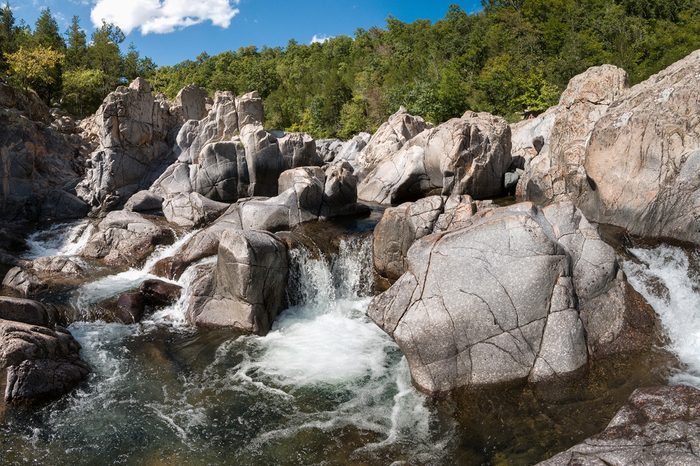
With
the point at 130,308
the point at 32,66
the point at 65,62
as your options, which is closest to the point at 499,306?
the point at 130,308

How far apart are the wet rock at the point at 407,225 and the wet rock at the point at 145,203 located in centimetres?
1476

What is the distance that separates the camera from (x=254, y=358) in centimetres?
1523

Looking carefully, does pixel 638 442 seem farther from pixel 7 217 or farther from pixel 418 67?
pixel 418 67

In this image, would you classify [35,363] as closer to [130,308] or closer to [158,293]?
[130,308]

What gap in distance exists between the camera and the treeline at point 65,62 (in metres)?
41.7

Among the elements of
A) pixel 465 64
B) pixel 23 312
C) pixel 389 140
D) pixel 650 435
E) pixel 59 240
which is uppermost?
pixel 465 64

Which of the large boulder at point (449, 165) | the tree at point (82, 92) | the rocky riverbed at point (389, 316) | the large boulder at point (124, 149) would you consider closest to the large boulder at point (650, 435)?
the rocky riverbed at point (389, 316)

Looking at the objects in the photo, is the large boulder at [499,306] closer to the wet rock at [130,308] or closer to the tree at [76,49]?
the wet rock at [130,308]

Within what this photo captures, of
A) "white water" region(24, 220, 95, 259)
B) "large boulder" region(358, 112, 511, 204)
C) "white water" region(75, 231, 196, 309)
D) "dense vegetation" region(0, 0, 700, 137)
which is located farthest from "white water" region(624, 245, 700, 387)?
"dense vegetation" region(0, 0, 700, 137)

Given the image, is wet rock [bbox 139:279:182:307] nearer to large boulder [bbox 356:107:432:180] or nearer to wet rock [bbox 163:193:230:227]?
wet rock [bbox 163:193:230:227]

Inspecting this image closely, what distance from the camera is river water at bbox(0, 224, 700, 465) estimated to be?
10.8 m

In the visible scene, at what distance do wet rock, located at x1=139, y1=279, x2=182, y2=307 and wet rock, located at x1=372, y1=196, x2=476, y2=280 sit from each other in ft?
24.9

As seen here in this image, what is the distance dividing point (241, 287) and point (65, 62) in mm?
45903

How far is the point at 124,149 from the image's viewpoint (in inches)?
1310
